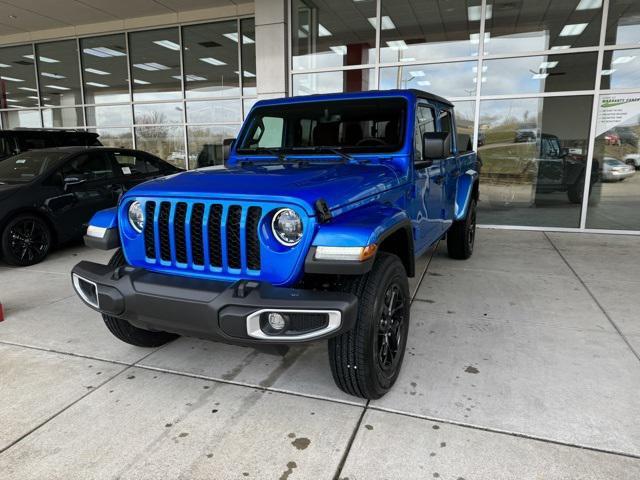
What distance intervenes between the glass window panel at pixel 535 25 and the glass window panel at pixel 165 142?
7.88 meters

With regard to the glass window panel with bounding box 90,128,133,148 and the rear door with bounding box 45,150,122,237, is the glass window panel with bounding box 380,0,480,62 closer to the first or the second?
the rear door with bounding box 45,150,122,237

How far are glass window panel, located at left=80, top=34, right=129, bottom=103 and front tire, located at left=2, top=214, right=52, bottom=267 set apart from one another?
7.96 metres

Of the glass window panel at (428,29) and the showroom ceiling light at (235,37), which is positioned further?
the showroom ceiling light at (235,37)

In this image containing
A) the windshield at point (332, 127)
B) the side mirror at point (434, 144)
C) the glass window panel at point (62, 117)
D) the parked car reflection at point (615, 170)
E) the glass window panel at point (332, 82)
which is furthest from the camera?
the glass window panel at point (62, 117)

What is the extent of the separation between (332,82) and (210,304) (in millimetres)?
7978

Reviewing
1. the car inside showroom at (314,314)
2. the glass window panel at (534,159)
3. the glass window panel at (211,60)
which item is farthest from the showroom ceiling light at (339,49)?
the car inside showroom at (314,314)

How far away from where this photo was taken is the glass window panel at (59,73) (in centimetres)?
1320

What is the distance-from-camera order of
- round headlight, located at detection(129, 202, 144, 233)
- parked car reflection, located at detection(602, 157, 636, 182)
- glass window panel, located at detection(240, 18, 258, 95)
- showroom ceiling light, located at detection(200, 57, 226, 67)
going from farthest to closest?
showroom ceiling light, located at detection(200, 57, 226, 67) < glass window panel, located at detection(240, 18, 258, 95) < parked car reflection, located at detection(602, 157, 636, 182) < round headlight, located at detection(129, 202, 144, 233)

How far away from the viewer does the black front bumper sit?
214 cm

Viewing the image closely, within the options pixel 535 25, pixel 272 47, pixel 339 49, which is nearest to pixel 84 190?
pixel 272 47

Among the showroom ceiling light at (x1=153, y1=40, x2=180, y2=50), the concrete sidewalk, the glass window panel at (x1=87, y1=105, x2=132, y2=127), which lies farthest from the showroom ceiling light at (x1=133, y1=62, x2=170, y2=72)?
the concrete sidewalk

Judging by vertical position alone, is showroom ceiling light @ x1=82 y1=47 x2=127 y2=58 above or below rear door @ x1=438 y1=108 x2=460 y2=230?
above

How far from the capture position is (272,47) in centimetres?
902

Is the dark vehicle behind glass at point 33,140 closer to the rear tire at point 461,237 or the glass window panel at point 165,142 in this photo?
the glass window panel at point 165,142
